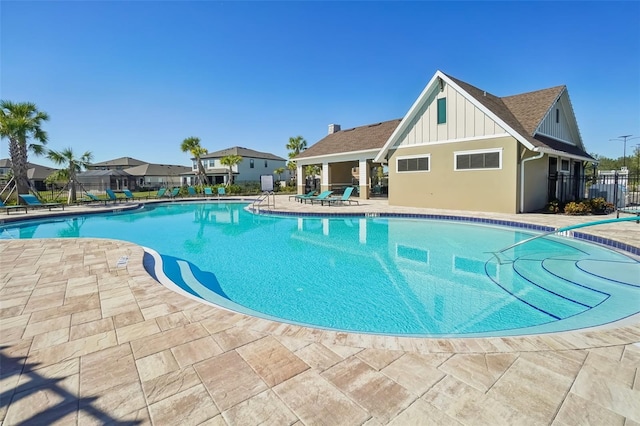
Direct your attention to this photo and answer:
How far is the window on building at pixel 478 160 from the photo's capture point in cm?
1296

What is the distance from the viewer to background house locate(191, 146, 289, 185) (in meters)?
42.6

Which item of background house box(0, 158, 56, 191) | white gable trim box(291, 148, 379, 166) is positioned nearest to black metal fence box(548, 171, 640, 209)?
white gable trim box(291, 148, 379, 166)

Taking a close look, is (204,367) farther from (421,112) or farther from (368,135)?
(368,135)

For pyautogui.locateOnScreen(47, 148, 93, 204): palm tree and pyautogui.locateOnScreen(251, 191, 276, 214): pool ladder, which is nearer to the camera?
pyautogui.locateOnScreen(251, 191, 276, 214): pool ladder

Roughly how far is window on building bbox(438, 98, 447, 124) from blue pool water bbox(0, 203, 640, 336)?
5.68 meters

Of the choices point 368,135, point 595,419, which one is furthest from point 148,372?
point 368,135

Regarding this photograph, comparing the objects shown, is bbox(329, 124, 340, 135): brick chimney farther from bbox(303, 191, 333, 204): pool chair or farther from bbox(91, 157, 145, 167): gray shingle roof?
bbox(91, 157, 145, 167): gray shingle roof

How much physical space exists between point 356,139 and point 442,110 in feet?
30.6

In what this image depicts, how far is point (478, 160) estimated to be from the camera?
13508 millimetres

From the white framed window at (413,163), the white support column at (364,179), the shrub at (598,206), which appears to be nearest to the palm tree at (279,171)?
the white support column at (364,179)

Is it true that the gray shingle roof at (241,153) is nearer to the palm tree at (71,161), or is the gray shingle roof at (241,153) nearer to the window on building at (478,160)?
the palm tree at (71,161)

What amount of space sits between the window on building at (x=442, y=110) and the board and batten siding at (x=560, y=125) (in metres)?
4.08

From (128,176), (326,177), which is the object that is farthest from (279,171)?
(128,176)

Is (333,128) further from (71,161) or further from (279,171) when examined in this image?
(71,161)
